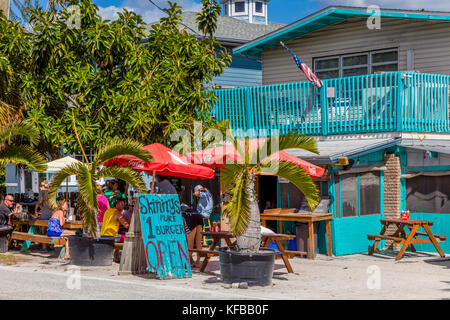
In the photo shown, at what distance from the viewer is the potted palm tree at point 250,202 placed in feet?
34.6

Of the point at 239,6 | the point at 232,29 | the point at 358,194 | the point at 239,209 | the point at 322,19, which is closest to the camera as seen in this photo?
the point at 239,209

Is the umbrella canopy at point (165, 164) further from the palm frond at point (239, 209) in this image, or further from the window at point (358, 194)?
the palm frond at point (239, 209)

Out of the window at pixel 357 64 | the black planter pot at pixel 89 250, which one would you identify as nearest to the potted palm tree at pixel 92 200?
the black planter pot at pixel 89 250

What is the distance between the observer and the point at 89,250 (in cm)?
1257

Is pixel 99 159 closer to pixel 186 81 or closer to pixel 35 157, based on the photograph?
pixel 35 157

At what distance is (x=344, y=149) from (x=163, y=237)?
216 inches

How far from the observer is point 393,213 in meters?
16.1

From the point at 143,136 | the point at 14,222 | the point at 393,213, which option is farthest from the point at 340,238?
the point at 14,222

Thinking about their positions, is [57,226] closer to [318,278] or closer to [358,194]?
[318,278]

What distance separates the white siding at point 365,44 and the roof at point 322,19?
255mm

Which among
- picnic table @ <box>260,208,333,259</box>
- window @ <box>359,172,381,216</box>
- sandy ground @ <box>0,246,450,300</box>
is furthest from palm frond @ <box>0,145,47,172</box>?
window @ <box>359,172,381,216</box>

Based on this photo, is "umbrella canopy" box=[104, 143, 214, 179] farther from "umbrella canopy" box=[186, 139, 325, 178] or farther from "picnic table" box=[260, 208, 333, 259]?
"picnic table" box=[260, 208, 333, 259]

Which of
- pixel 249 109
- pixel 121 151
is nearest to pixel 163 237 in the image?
pixel 121 151

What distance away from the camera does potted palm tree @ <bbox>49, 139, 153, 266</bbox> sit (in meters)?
12.4
